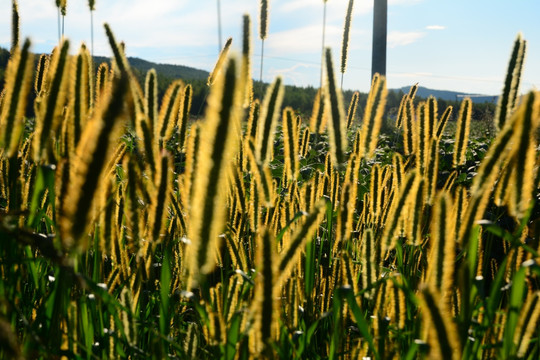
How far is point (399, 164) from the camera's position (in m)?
1.74

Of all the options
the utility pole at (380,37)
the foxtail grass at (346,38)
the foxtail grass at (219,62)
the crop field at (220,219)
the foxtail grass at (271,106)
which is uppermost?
the utility pole at (380,37)

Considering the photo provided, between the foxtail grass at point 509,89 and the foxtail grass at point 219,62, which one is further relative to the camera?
the foxtail grass at point 219,62

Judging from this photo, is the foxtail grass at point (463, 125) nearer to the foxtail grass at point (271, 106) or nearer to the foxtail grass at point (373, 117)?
the foxtail grass at point (373, 117)

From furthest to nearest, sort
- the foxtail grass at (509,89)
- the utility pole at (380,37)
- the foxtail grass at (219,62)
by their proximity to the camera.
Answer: the utility pole at (380,37) → the foxtail grass at (219,62) → the foxtail grass at (509,89)

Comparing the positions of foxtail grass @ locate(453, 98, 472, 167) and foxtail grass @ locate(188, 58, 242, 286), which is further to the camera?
foxtail grass @ locate(453, 98, 472, 167)

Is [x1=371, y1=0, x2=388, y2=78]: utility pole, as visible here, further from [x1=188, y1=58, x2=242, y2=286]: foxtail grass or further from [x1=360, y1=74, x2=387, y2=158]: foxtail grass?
[x1=188, y1=58, x2=242, y2=286]: foxtail grass

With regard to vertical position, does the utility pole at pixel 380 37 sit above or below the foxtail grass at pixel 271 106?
above

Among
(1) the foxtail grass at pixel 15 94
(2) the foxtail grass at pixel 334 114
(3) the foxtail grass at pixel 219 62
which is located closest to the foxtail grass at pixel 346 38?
(3) the foxtail grass at pixel 219 62

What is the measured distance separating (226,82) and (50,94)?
459mm

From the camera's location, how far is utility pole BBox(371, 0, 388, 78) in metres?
12.3

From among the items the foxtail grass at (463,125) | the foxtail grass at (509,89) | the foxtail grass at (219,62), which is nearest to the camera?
the foxtail grass at (509,89)

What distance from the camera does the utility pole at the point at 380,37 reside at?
12.3m

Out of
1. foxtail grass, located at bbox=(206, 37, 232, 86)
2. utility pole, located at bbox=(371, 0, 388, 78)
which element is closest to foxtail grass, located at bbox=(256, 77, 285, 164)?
foxtail grass, located at bbox=(206, 37, 232, 86)

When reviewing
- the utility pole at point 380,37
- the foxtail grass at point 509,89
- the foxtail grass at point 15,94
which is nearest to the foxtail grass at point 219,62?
the foxtail grass at point 15,94
